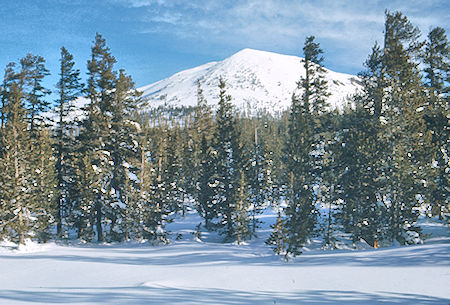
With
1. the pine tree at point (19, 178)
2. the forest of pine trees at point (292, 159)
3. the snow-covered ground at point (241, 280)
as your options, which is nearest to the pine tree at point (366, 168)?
the forest of pine trees at point (292, 159)

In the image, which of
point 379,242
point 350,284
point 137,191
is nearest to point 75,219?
point 137,191

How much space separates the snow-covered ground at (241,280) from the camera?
7.42 metres

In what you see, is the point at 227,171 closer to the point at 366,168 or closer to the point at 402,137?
the point at 366,168

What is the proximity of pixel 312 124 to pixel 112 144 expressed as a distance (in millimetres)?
17657

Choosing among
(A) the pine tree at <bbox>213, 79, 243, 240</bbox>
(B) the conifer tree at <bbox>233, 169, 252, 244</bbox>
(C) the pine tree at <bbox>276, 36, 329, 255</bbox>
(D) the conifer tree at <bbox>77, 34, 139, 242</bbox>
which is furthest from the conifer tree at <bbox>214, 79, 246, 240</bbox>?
(D) the conifer tree at <bbox>77, 34, 139, 242</bbox>

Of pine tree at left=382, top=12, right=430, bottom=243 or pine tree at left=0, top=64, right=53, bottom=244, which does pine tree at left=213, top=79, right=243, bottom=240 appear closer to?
pine tree at left=382, top=12, right=430, bottom=243

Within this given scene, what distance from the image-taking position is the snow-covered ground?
7.42 meters

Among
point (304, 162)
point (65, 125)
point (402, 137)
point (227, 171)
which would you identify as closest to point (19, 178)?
point (65, 125)

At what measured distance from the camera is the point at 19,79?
22297 millimetres

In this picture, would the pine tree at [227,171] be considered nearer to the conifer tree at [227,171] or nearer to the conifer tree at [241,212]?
the conifer tree at [227,171]

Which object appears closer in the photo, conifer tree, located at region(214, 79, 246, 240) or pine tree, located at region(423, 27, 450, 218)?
pine tree, located at region(423, 27, 450, 218)

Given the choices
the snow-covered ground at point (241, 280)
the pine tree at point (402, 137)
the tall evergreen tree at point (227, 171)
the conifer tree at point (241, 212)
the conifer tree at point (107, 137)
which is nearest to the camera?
the snow-covered ground at point (241, 280)

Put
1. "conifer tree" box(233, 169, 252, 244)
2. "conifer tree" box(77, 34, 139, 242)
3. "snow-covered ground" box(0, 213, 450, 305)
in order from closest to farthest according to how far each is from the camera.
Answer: "snow-covered ground" box(0, 213, 450, 305) < "conifer tree" box(77, 34, 139, 242) < "conifer tree" box(233, 169, 252, 244)

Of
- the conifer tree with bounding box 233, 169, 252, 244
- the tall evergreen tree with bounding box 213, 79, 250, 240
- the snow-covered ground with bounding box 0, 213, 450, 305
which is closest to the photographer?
the snow-covered ground with bounding box 0, 213, 450, 305
